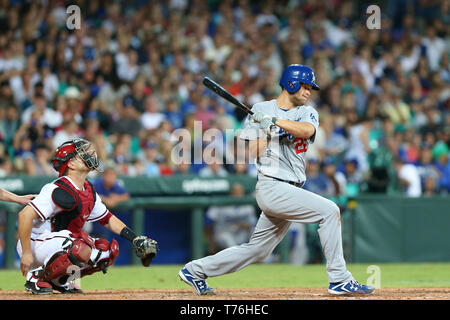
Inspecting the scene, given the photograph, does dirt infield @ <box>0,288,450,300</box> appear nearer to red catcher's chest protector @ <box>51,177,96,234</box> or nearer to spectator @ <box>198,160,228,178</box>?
red catcher's chest protector @ <box>51,177,96,234</box>

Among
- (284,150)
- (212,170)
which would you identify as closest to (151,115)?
(212,170)

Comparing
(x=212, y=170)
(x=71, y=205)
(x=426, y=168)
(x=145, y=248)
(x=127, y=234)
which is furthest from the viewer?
(x=426, y=168)

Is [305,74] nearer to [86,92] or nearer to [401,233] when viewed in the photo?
[401,233]

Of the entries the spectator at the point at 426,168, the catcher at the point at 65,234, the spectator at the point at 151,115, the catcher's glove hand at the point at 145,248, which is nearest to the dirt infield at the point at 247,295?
the catcher at the point at 65,234

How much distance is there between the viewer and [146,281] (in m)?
8.80

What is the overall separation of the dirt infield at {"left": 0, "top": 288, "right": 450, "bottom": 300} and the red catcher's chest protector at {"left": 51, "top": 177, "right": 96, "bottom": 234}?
0.55 meters

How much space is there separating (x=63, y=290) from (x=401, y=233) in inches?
276

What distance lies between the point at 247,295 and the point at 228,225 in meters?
5.37

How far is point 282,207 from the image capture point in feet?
20.5

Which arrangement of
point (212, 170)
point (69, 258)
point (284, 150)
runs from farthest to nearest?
1. point (212, 170)
2. point (284, 150)
3. point (69, 258)

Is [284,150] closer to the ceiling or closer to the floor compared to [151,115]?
closer to the floor

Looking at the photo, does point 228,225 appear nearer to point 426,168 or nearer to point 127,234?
point 426,168

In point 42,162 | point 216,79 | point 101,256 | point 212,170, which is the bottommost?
point 101,256
